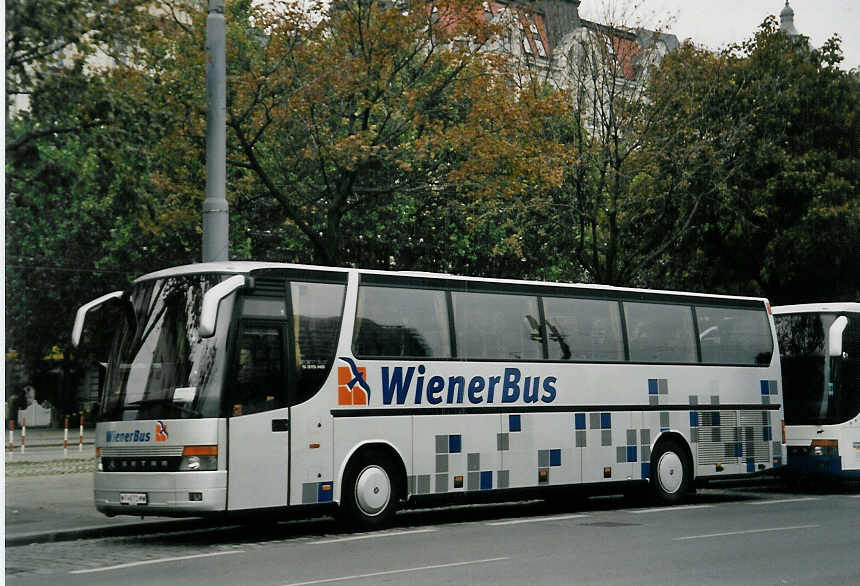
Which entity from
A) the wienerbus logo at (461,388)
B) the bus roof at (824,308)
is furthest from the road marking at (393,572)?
the bus roof at (824,308)

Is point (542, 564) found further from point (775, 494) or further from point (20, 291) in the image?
point (20, 291)

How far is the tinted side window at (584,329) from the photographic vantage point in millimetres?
17828

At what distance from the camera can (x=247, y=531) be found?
15.5 metres

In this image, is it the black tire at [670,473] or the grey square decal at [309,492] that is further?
the black tire at [670,473]

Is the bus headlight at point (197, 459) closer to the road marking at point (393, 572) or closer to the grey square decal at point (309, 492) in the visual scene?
the grey square decal at point (309, 492)

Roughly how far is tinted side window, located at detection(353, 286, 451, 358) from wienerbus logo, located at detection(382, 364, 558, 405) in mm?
269

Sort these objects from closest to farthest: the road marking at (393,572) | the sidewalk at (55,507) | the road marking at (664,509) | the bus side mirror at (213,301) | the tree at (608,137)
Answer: the road marking at (393,572), the bus side mirror at (213,301), the sidewalk at (55,507), the road marking at (664,509), the tree at (608,137)

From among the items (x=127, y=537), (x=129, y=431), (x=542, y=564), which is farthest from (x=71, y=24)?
(x=542, y=564)

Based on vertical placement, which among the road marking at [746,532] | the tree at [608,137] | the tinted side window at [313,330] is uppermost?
the tree at [608,137]

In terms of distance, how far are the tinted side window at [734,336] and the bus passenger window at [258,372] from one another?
815 centimetres

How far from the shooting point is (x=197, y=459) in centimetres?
1359

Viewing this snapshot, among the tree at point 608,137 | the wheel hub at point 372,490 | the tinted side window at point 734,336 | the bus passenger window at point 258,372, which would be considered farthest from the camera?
the tree at point 608,137

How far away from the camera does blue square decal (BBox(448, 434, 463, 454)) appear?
1628 centimetres

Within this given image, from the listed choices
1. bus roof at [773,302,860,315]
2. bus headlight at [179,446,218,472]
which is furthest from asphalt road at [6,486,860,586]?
bus roof at [773,302,860,315]
